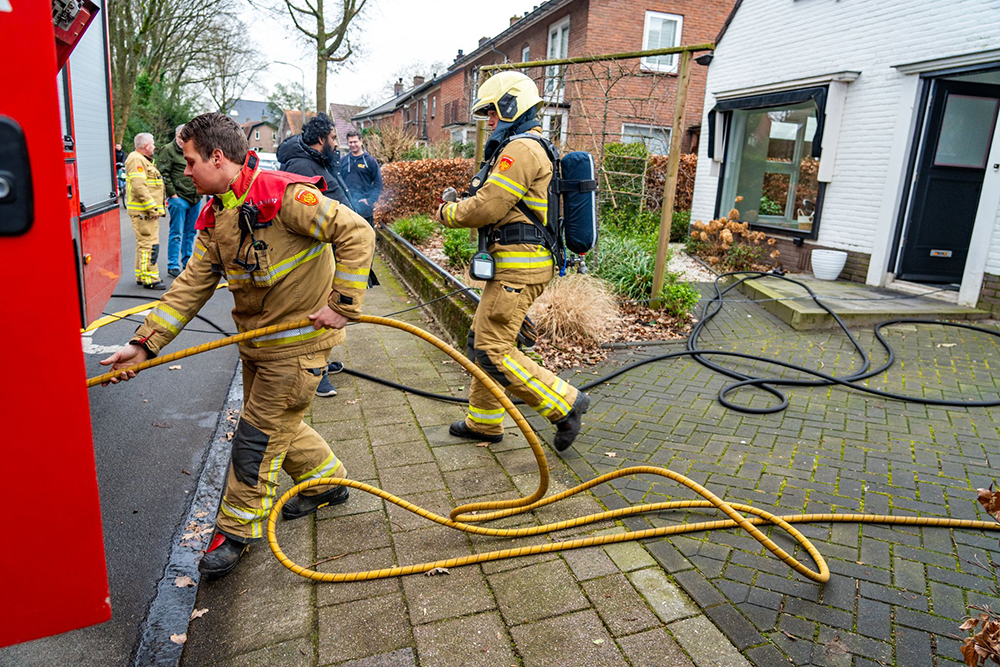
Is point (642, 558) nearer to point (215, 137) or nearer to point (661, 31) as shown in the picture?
point (215, 137)

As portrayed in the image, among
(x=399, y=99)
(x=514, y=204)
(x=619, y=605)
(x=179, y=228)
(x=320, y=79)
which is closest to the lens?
(x=619, y=605)

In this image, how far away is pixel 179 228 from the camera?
9.59 metres

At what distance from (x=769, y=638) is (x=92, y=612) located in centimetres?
224

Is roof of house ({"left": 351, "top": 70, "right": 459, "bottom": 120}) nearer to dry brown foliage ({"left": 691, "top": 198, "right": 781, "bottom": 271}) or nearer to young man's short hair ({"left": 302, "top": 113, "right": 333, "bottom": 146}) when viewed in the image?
dry brown foliage ({"left": 691, "top": 198, "right": 781, "bottom": 271})

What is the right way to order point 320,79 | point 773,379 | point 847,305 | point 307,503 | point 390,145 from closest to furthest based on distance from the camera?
point 307,503, point 773,379, point 847,305, point 390,145, point 320,79

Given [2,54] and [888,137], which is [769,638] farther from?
[888,137]

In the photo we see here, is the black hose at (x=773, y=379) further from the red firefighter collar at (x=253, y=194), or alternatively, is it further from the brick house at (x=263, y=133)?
the brick house at (x=263, y=133)

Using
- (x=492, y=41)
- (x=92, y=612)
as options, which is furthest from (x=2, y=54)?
(x=492, y=41)

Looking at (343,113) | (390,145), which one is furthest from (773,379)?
(343,113)

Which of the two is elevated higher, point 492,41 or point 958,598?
point 492,41

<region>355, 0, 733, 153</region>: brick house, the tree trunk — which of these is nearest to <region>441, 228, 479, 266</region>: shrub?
<region>355, 0, 733, 153</region>: brick house

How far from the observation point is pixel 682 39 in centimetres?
2177

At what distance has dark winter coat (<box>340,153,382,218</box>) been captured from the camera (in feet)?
26.1

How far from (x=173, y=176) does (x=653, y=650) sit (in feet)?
30.5
